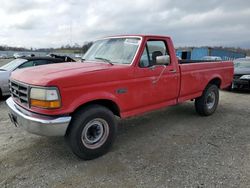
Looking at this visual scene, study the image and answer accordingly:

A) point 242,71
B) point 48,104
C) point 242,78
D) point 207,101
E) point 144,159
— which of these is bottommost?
point 144,159

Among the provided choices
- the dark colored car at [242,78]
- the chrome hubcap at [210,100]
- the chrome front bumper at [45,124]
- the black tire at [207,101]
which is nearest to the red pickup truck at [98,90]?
the chrome front bumper at [45,124]

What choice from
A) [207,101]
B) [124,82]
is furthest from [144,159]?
[207,101]

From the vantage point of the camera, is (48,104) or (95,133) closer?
(48,104)

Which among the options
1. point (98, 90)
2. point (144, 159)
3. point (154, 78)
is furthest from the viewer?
point (154, 78)

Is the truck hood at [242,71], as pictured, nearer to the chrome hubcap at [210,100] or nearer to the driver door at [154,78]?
the chrome hubcap at [210,100]

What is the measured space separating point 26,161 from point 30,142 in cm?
76

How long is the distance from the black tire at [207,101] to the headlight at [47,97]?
402cm

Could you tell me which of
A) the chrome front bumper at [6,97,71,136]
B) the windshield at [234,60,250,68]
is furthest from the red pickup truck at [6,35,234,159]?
the windshield at [234,60,250,68]

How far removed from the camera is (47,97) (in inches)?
128

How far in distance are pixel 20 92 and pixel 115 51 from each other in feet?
6.13

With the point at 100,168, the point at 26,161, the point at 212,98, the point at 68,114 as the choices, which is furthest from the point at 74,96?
the point at 212,98

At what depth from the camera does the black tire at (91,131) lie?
11.7 ft

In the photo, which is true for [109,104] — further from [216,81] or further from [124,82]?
[216,81]

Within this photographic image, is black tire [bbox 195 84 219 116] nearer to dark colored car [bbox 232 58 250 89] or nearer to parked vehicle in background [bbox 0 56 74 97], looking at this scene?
dark colored car [bbox 232 58 250 89]
